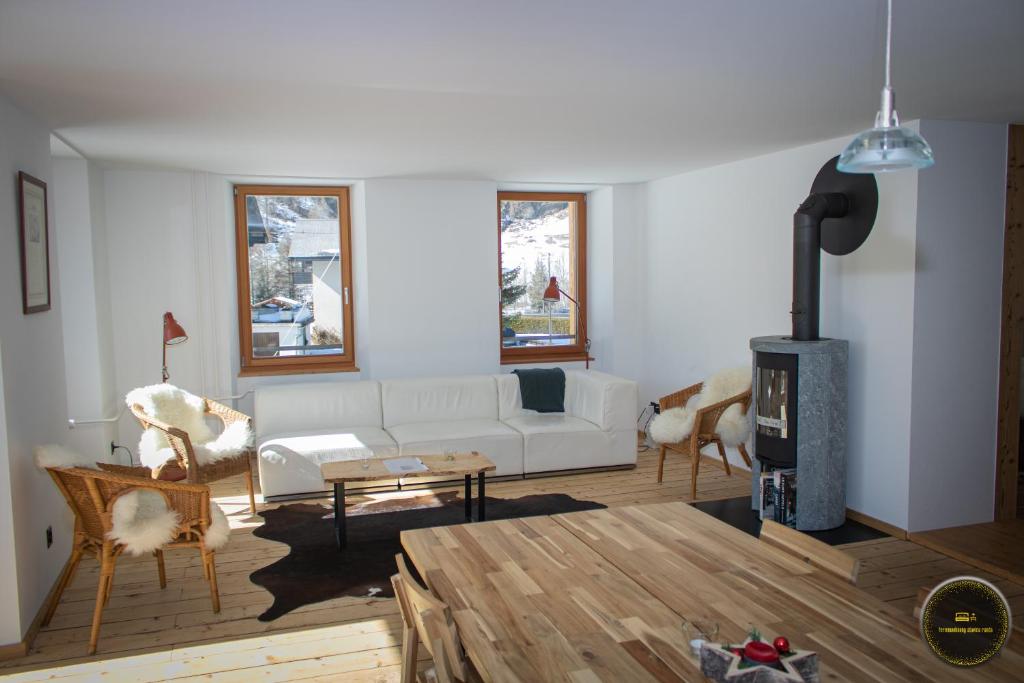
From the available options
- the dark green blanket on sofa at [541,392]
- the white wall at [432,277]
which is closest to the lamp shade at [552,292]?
the white wall at [432,277]

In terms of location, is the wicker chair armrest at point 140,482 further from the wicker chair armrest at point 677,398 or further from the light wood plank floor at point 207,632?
the wicker chair armrest at point 677,398

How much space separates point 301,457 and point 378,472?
3.80 feet

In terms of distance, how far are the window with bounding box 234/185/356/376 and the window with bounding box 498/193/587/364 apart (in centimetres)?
152

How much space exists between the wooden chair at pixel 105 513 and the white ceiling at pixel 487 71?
173 centimetres

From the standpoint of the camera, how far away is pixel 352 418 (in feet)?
20.2

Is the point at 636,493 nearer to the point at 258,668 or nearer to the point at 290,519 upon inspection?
the point at 290,519

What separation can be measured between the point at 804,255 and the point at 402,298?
3.49 meters

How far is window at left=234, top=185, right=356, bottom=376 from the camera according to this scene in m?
6.77

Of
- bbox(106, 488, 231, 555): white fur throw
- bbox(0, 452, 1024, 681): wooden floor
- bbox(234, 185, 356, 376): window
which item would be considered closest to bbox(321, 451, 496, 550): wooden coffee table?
bbox(0, 452, 1024, 681): wooden floor

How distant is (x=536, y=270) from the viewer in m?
7.63

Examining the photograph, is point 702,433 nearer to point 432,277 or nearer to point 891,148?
point 432,277

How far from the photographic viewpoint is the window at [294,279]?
6773mm

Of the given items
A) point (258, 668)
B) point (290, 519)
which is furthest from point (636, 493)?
point (258, 668)

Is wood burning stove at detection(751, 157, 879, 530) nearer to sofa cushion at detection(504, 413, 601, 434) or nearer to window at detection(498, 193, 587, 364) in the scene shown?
sofa cushion at detection(504, 413, 601, 434)
